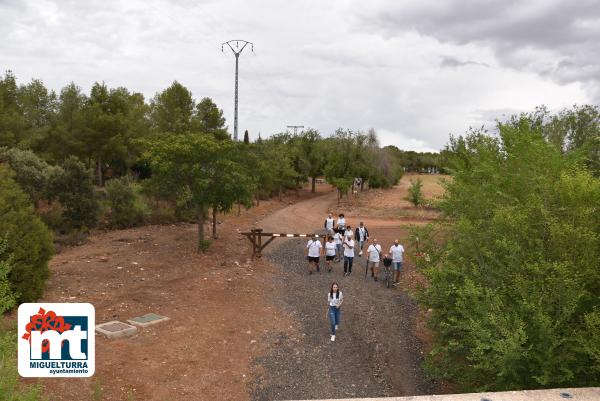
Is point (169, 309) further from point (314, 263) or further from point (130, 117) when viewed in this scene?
point (130, 117)

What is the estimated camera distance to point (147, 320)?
506 inches

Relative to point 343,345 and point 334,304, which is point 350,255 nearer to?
point 334,304

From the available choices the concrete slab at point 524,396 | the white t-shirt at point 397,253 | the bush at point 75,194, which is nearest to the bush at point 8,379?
the concrete slab at point 524,396

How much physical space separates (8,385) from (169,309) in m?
7.97

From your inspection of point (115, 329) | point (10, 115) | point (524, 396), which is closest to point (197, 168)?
point (115, 329)

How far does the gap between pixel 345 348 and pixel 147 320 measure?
18.3 feet

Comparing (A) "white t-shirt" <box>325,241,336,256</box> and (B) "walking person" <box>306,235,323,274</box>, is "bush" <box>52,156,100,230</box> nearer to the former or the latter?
(B) "walking person" <box>306,235,323,274</box>

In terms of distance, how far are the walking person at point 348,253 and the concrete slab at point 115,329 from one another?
847 centimetres

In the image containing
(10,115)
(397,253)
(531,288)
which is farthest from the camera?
(10,115)

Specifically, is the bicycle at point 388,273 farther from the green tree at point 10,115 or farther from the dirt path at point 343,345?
the green tree at point 10,115

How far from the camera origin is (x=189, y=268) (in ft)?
61.7

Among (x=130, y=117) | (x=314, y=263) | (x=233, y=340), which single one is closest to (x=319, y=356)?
(x=233, y=340)

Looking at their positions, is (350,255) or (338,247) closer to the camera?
(350,255)

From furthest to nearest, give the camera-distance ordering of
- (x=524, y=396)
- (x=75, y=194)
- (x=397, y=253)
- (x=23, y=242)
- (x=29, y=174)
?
1. (x=29, y=174)
2. (x=75, y=194)
3. (x=397, y=253)
4. (x=23, y=242)
5. (x=524, y=396)
